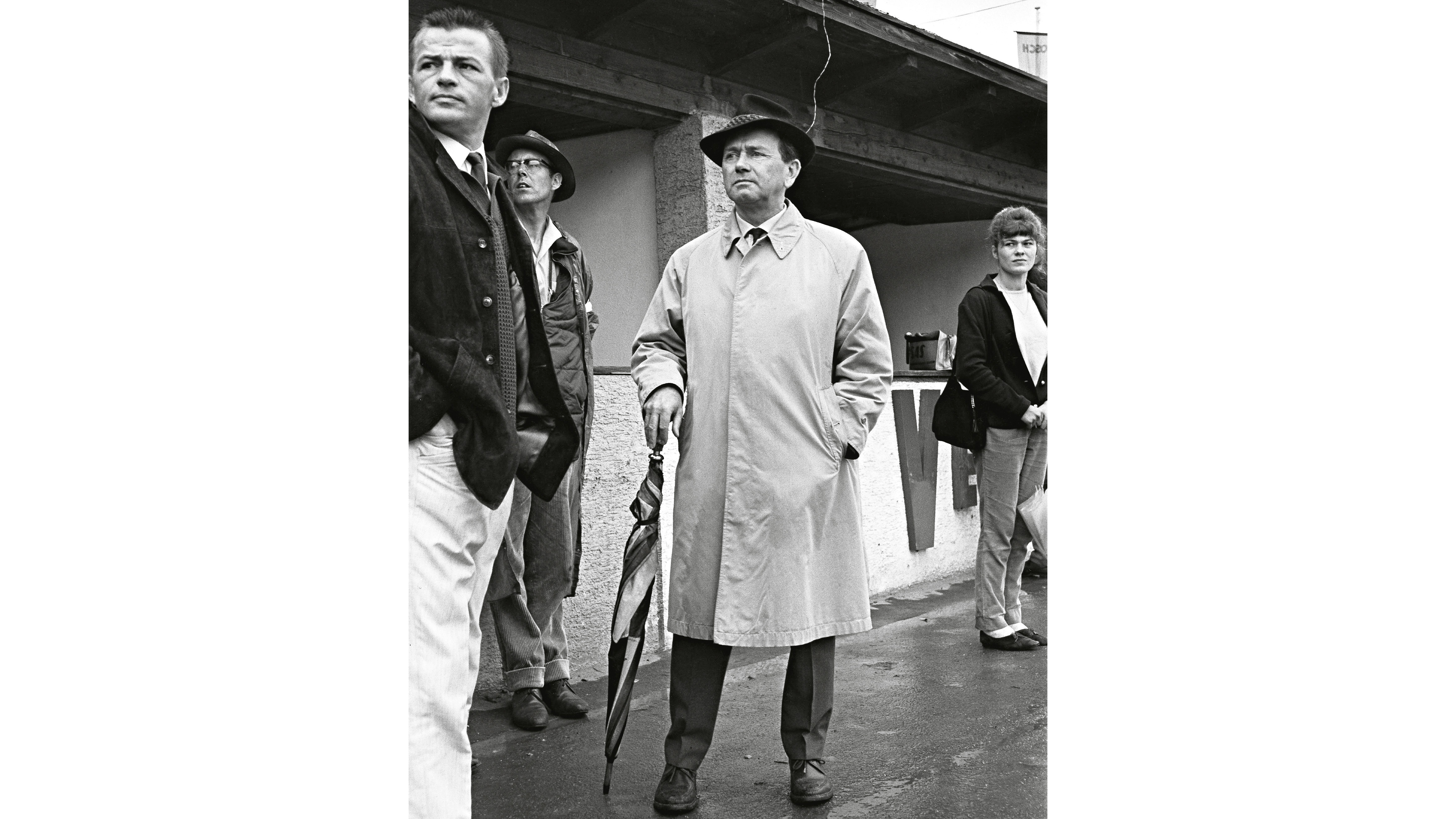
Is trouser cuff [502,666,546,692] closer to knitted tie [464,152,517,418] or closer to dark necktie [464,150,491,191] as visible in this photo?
knitted tie [464,152,517,418]

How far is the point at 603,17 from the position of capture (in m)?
6.11

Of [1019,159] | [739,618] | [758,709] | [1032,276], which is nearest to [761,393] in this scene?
[739,618]

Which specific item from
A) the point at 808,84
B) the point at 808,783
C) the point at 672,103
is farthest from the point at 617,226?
the point at 808,783

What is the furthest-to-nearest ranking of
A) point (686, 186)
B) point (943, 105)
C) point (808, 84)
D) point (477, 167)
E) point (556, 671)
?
1. point (943, 105)
2. point (808, 84)
3. point (686, 186)
4. point (556, 671)
5. point (477, 167)

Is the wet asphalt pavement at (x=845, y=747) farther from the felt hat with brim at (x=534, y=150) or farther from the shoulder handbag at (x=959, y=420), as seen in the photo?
the felt hat with brim at (x=534, y=150)

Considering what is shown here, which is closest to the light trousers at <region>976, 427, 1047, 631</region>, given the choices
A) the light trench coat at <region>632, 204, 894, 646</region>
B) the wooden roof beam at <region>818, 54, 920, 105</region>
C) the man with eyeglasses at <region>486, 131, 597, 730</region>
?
the man with eyeglasses at <region>486, 131, 597, 730</region>

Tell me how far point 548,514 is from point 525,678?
56 centimetres

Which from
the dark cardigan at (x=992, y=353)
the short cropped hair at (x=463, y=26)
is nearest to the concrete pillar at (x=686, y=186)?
the dark cardigan at (x=992, y=353)

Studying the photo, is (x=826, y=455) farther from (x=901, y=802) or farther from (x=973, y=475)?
(x=973, y=475)

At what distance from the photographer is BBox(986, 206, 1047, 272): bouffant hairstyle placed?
17.7 ft

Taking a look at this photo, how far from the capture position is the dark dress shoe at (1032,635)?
18.4ft

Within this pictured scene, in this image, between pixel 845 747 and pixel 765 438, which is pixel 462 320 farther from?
pixel 845 747

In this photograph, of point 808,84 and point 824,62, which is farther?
point 808,84
